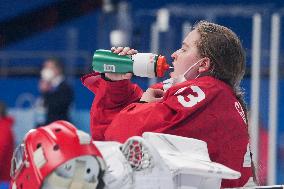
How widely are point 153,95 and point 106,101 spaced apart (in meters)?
0.18

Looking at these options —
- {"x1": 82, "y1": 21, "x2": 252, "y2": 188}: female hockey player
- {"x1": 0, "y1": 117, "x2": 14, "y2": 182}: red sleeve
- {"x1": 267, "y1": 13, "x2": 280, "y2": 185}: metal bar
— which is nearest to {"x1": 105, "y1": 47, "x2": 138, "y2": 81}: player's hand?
{"x1": 82, "y1": 21, "x2": 252, "y2": 188}: female hockey player

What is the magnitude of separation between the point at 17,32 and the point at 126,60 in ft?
31.7

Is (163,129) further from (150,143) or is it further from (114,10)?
(114,10)

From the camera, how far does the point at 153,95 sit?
232cm

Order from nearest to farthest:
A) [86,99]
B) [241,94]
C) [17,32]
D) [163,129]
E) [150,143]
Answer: [150,143]
[163,129]
[241,94]
[86,99]
[17,32]

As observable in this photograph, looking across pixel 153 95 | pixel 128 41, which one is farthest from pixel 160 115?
pixel 128 41

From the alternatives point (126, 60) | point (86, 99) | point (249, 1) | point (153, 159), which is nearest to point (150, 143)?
point (153, 159)

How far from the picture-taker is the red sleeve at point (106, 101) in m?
2.38

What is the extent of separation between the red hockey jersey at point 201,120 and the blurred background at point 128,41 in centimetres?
170

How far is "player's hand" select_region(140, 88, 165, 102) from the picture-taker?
230cm

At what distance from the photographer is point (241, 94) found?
2383 mm

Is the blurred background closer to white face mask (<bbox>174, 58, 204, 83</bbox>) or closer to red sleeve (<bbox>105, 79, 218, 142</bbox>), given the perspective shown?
white face mask (<bbox>174, 58, 204, 83</bbox>)

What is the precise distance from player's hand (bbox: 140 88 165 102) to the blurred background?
1587 millimetres

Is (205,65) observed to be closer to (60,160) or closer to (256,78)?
(60,160)
